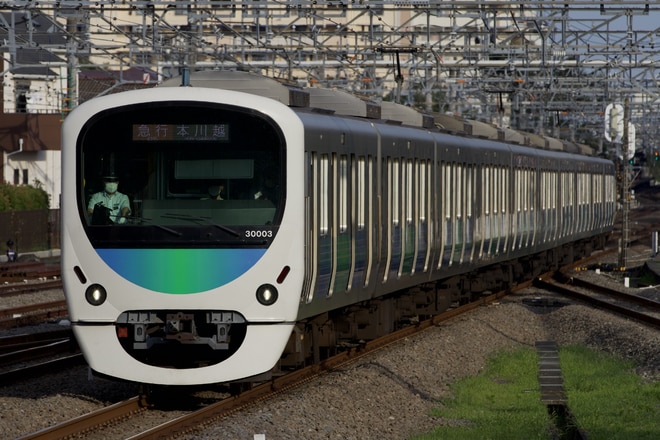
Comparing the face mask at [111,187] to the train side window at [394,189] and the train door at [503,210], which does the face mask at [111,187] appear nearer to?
the train side window at [394,189]

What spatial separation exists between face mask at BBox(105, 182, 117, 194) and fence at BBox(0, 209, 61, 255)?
28.0 m

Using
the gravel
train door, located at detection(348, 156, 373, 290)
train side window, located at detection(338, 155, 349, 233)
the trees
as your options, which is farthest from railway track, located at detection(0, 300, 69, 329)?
the trees

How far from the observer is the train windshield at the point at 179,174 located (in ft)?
35.7

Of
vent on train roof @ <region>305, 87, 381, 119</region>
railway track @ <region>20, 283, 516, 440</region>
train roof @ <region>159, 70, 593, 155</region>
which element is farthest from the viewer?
vent on train roof @ <region>305, 87, 381, 119</region>

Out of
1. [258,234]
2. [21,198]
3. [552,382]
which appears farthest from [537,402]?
[21,198]

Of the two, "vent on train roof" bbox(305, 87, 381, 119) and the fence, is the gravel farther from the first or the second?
the fence

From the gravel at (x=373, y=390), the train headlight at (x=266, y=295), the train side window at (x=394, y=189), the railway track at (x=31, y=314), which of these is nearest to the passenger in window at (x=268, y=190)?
the train headlight at (x=266, y=295)

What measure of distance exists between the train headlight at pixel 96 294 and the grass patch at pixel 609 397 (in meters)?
3.91

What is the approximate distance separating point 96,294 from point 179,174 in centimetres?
115

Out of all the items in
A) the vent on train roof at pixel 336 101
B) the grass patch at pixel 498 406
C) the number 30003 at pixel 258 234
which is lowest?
the grass patch at pixel 498 406

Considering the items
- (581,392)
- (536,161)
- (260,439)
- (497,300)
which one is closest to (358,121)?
(581,392)

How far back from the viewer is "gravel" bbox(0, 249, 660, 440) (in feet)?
34.1

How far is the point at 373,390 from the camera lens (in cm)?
1251

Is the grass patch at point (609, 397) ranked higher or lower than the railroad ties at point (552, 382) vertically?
lower
